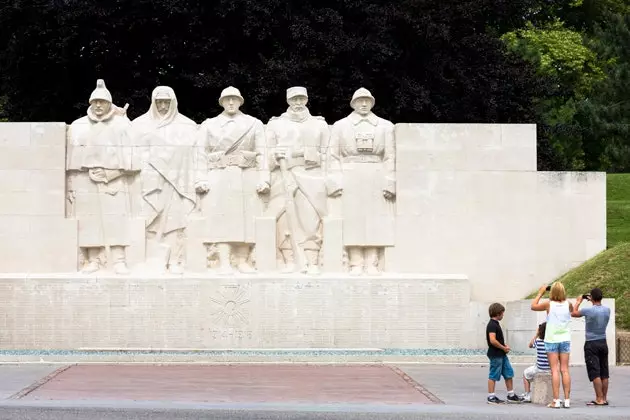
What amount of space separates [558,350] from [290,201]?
872cm

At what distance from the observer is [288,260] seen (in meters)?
26.0

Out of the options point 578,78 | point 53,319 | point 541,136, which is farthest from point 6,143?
point 578,78

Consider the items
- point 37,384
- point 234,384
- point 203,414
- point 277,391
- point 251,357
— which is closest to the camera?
point 203,414

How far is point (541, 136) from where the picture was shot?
36875mm

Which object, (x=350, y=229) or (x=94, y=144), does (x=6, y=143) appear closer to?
(x=94, y=144)

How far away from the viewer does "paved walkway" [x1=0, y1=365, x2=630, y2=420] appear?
16.5 m

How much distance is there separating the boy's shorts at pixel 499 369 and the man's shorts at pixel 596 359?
0.96 m

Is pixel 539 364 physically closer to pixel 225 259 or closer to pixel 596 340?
pixel 596 340

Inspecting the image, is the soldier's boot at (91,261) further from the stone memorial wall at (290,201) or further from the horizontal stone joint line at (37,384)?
the horizontal stone joint line at (37,384)

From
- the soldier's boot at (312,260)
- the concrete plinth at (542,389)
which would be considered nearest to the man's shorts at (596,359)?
the concrete plinth at (542,389)

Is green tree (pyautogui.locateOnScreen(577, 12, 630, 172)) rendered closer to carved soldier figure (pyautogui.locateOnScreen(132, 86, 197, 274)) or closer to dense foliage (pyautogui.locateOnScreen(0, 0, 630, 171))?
dense foliage (pyautogui.locateOnScreen(0, 0, 630, 171))

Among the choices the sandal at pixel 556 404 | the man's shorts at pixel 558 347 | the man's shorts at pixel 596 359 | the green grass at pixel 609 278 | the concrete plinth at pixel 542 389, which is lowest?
the sandal at pixel 556 404

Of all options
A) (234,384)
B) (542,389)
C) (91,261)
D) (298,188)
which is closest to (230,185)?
(298,188)

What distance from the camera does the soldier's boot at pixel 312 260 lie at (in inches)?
1016
